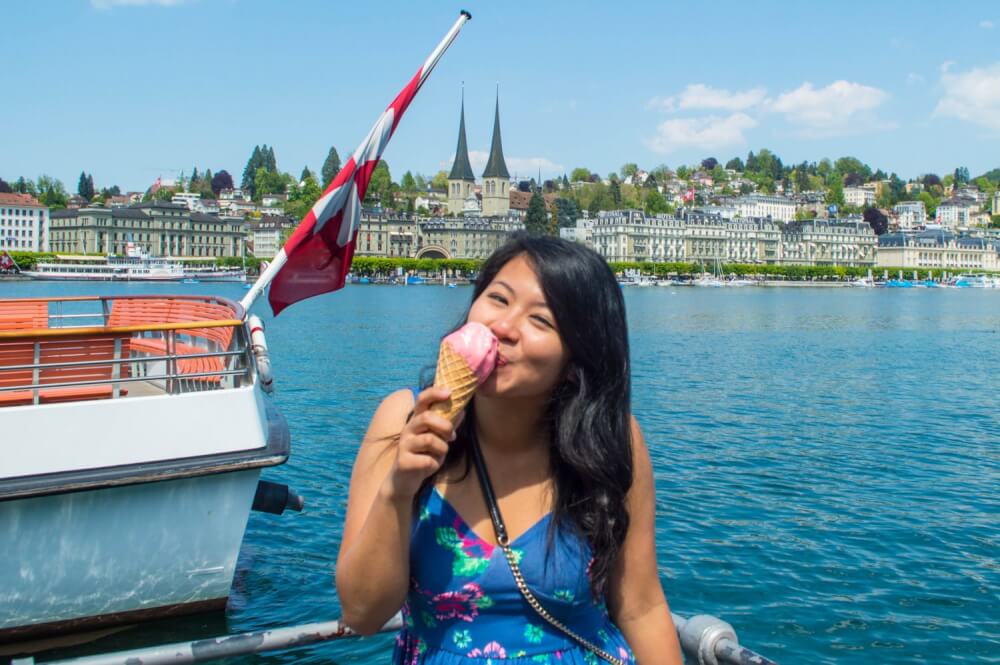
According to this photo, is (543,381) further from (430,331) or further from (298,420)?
(430,331)

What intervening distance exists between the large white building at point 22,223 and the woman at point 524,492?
166744mm

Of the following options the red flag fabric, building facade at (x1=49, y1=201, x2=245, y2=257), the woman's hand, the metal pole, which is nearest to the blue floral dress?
the woman's hand

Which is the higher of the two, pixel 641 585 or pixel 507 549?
pixel 507 549

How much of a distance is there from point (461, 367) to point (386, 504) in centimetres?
31

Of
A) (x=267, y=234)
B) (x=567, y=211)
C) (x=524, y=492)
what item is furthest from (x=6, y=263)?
(x=524, y=492)

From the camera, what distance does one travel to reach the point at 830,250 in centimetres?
17725

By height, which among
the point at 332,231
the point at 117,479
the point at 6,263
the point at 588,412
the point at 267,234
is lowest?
the point at 117,479

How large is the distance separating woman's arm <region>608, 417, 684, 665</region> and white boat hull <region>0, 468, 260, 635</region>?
462 cm

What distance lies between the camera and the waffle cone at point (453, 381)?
1.67 metres

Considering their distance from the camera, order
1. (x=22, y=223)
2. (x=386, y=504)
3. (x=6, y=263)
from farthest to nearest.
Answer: (x=22, y=223) < (x=6, y=263) < (x=386, y=504)

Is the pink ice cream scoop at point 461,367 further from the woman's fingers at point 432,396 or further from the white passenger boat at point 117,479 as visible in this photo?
the white passenger boat at point 117,479

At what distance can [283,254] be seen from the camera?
6.89 meters

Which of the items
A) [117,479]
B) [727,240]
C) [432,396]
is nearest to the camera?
[432,396]

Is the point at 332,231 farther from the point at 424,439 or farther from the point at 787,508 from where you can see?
the point at 787,508
